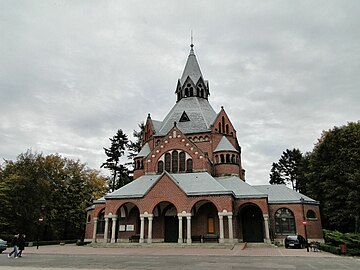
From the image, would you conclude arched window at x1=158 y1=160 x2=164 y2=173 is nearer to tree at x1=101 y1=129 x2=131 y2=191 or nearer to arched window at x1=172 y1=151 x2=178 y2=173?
arched window at x1=172 y1=151 x2=178 y2=173

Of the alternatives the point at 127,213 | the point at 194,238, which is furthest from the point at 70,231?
the point at 194,238

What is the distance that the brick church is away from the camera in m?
29.9

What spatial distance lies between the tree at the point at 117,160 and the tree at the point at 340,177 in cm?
3348

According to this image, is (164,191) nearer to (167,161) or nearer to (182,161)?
(182,161)

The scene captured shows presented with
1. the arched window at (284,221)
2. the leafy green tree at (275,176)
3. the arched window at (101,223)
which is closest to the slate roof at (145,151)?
the arched window at (101,223)

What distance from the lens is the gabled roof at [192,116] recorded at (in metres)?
39.7

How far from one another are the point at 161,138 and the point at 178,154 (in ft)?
14.9

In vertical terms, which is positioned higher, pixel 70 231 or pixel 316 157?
pixel 316 157

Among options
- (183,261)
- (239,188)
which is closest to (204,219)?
(239,188)

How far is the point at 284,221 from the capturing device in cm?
3275

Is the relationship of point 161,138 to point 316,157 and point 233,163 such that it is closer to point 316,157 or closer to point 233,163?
point 233,163

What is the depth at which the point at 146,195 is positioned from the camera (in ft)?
102

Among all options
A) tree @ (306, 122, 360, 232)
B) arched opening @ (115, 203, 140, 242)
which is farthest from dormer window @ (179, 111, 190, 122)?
tree @ (306, 122, 360, 232)

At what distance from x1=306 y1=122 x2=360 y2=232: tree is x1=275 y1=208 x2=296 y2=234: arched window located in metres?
6.55
